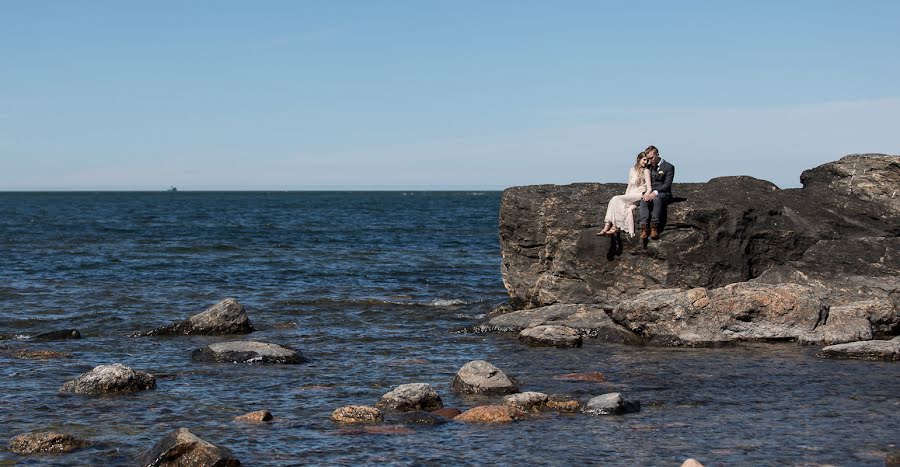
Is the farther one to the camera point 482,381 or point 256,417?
point 482,381

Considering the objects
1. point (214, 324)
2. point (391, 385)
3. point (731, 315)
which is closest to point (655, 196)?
point (731, 315)

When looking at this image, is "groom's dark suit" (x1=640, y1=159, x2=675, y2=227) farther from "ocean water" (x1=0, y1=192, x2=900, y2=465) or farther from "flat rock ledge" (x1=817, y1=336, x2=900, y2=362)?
"flat rock ledge" (x1=817, y1=336, x2=900, y2=362)

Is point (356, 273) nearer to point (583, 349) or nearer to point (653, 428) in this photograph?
point (583, 349)

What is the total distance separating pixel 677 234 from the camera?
2162 centimetres

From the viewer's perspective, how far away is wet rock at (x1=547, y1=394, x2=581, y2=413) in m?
13.3

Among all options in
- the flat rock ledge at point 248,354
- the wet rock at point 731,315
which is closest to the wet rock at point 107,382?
the flat rock ledge at point 248,354

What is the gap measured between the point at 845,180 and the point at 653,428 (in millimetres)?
14119

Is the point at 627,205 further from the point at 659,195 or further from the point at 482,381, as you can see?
the point at 482,381

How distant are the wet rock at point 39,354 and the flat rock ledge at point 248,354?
259 centimetres

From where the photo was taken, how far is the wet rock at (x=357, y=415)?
12.8 metres

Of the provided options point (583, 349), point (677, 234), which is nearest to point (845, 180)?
point (677, 234)

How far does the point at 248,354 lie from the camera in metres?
17.5

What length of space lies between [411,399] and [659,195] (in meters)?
10.1

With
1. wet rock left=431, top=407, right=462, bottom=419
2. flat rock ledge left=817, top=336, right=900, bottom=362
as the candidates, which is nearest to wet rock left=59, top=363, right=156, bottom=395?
wet rock left=431, top=407, right=462, bottom=419
